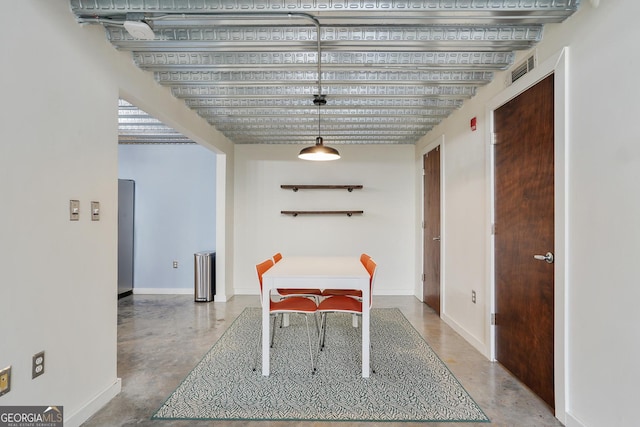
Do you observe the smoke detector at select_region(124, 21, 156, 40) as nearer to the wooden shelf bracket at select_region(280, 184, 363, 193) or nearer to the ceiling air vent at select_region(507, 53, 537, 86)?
the ceiling air vent at select_region(507, 53, 537, 86)

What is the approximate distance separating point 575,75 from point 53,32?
2928mm

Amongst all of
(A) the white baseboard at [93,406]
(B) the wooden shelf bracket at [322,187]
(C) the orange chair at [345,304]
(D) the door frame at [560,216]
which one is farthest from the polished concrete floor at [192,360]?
(B) the wooden shelf bracket at [322,187]

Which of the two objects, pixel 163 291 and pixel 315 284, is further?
pixel 163 291

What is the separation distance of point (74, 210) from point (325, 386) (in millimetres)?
1998

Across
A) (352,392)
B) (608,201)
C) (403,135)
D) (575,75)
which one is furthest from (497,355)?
(403,135)

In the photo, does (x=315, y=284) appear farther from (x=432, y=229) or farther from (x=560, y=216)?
(x=432, y=229)

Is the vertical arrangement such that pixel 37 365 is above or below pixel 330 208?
below

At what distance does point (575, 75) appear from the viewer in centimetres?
175

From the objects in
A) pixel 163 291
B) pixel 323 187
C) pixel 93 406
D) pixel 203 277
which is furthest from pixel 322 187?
pixel 93 406

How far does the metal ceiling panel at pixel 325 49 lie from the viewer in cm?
172

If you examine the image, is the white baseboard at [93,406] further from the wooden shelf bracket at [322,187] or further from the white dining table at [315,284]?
the wooden shelf bracket at [322,187]

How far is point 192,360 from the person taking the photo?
2.63 meters

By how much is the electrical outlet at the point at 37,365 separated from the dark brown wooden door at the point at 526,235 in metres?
2.97

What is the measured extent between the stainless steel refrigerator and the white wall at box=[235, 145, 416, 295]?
1693 mm
